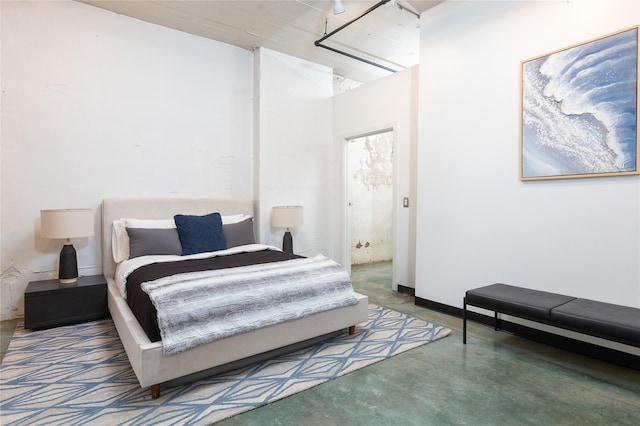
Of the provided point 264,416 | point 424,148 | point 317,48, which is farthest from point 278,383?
point 317,48

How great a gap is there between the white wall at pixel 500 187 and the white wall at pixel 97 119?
2.61 metres

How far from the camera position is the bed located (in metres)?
2.04

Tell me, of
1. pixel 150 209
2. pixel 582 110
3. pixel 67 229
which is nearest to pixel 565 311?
pixel 582 110

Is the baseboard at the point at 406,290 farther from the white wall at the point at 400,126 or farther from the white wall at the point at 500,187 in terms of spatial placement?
the white wall at the point at 500,187

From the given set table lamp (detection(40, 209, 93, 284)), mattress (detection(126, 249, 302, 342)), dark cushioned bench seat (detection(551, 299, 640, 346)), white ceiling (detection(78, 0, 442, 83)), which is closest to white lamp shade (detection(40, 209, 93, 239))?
table lamp (detection(40, 209, 93, 284))

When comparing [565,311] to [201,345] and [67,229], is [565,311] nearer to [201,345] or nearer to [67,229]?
[201,345]

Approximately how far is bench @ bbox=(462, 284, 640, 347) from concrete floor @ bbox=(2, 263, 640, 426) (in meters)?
0.33

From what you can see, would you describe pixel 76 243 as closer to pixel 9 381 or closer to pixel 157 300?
pixel 9 381

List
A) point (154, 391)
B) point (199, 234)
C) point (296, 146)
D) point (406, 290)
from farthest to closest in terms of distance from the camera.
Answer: point (296, 146)
point (406, 290)
point (199, 234)
point (154, 391)

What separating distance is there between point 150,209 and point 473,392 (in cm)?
362

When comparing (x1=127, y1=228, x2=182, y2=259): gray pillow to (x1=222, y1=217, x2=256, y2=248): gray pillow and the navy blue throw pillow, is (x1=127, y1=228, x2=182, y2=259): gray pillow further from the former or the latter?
(x1=222, y1=217, x2=256, y2=248): gray pillow

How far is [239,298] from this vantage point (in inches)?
94.9

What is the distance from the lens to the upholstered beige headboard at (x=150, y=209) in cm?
378

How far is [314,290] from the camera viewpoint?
2.76 m
